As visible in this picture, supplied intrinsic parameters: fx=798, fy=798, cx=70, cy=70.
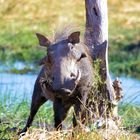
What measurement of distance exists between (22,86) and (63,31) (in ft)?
17.3

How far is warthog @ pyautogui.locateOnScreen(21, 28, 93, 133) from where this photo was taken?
7953 mm

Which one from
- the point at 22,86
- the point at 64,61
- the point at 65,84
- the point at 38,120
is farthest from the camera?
the point at 22,86

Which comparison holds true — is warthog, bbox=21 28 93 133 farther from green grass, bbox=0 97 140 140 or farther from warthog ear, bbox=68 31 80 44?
green grass, bbox=0 97 140 140

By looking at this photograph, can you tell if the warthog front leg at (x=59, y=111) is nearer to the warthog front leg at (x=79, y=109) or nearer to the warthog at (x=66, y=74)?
the warthog at (x=66, y=74)

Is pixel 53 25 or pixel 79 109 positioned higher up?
pixel 53 25

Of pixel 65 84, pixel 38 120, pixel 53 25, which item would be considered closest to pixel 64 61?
pixel 65 84

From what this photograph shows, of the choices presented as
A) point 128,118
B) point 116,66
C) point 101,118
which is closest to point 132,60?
point 116,66

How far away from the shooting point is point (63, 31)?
8664 mm

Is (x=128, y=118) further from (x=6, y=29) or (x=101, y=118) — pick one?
(x=6, y=29)

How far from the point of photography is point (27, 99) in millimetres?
11289

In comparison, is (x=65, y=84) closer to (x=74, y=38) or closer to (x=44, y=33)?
(x=74, y=38)

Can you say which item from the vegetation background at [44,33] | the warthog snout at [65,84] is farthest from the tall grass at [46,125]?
the warthog snout at [65,84]

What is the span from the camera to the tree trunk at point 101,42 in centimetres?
900

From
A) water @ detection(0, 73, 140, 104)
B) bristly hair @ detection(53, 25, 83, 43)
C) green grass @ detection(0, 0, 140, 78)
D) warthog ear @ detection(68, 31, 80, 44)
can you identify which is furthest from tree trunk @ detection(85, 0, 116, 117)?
green grass @ detection(0, 0, 140, 78)
